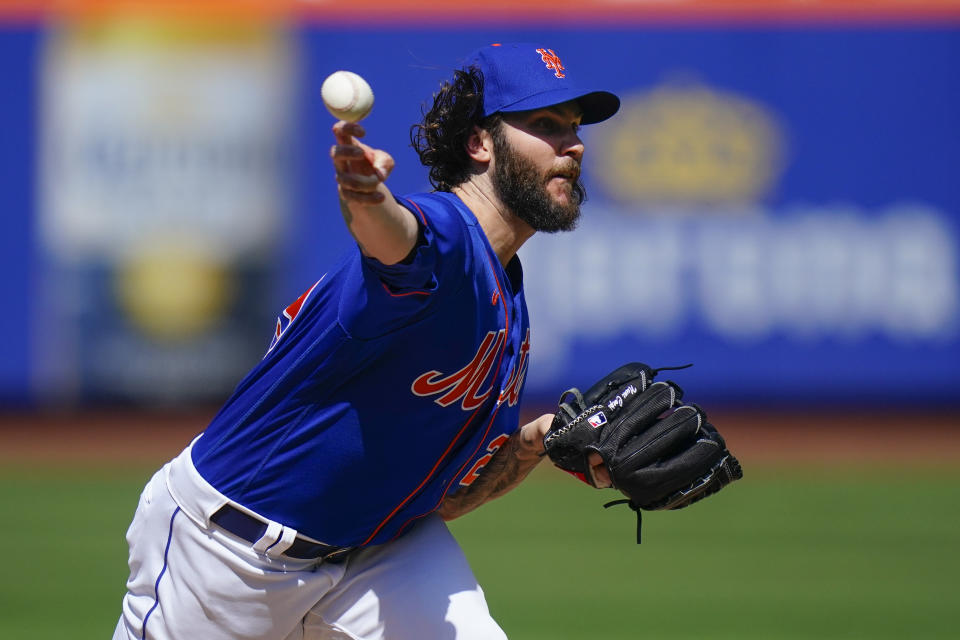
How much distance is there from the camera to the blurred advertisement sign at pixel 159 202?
12.0 metres

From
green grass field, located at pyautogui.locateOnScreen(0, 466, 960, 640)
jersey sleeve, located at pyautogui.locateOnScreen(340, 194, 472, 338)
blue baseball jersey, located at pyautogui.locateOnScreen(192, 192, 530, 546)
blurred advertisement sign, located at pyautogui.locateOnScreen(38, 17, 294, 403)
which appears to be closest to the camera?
jersey sleeve, located at pyautogui.locateOnScreen(340, 194, 472, 338)

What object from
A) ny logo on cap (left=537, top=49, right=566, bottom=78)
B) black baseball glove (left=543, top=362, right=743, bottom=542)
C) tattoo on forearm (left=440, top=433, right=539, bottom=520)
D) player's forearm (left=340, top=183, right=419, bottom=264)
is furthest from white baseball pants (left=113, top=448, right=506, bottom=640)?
ny logo on cap (left=537, top=49, right=566, bottom=78)

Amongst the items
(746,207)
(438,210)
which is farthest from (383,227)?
(746,207)

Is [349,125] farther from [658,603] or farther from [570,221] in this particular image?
[658,603]

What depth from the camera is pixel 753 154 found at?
12375 mm

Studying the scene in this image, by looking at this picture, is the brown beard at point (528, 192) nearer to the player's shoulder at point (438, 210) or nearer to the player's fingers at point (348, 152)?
the player's shoulder at point (438, 210)

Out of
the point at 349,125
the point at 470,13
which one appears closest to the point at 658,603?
the point at 349,125

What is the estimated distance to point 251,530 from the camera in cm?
295

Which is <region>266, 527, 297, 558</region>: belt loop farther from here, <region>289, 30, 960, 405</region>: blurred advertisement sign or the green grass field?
<region>289, 30, 960, 405</region>: blurred advertisement sign

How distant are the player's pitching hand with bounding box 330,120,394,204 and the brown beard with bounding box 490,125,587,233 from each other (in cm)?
69

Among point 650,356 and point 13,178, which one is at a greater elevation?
point 13,178

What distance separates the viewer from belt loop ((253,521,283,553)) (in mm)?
2908

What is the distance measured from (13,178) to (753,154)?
770 centimetres

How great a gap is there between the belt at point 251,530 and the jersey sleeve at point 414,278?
592mm
